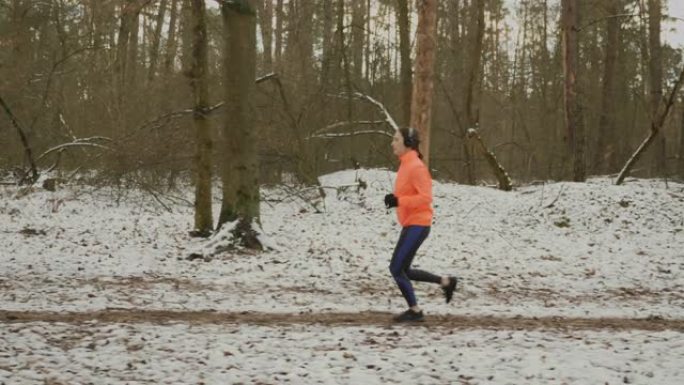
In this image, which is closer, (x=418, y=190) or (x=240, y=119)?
(x=418, y=190)

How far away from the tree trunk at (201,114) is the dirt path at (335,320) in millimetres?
5560

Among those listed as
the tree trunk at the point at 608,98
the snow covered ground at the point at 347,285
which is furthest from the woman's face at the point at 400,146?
the tree trunk at the point at 608,98

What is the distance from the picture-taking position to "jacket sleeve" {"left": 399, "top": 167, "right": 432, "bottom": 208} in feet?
22.1

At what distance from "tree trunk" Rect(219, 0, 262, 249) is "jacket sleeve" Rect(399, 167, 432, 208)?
5.12 meters

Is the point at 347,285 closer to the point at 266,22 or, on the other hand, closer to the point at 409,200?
the point at 409,200

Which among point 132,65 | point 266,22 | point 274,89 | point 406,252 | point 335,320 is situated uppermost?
point 266,22

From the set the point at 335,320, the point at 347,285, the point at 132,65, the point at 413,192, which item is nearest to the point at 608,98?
the point at 132,65

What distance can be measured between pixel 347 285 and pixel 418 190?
318 cm

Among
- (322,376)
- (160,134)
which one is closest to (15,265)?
(160,134)

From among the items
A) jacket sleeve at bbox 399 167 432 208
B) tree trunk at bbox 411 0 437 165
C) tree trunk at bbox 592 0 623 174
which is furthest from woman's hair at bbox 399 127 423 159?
tree trunk at bbox 592 0 623 174

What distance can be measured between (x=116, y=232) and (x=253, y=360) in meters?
8.67

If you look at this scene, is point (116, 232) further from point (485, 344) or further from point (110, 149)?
point (485, 344)

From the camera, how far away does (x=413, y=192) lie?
6.79 meters

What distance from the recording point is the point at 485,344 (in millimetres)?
6391
